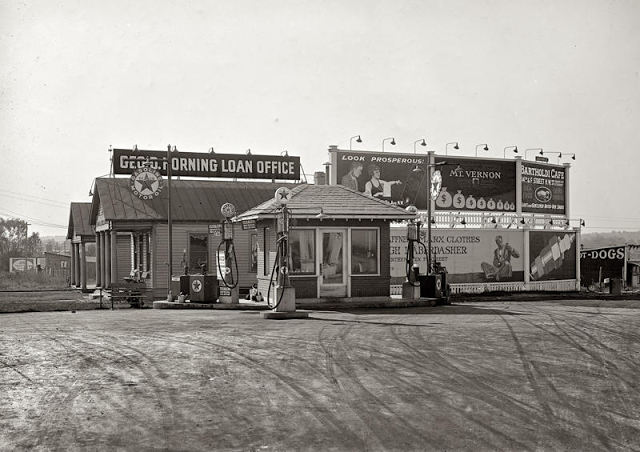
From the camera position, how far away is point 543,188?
40.2 meters

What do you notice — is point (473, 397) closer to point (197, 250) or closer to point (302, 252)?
point (302, 252)

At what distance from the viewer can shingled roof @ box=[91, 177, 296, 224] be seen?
32.6m

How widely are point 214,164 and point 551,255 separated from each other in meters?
18.4

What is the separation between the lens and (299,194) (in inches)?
925

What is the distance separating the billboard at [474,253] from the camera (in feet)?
115

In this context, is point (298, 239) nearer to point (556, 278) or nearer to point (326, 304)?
point (326, 304)

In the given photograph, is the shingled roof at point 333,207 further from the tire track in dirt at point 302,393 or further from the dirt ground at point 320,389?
the tire track in dirt at point 302,393

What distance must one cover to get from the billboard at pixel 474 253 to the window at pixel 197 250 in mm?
8555

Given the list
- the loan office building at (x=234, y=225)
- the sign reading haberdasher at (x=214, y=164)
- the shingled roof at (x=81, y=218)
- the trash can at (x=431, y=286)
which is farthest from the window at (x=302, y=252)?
the shingled roof at (x=81, y=218)

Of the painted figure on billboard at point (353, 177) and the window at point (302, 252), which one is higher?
the painted figure on billboard at point (353, 177)

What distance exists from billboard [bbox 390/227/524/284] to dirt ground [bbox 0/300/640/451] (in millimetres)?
21148

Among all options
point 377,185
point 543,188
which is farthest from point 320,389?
point 543,188

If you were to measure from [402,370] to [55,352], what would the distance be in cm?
511

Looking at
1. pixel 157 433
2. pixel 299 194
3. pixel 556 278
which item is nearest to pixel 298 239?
pixel 299 194
